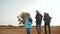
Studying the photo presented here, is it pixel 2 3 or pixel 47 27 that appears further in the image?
pixel 2 3

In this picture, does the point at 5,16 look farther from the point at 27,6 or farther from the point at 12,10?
the point at 27,6

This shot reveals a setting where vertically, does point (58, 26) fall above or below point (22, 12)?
below

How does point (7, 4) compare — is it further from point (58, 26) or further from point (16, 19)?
point (58, 26)

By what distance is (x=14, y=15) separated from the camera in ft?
48.5

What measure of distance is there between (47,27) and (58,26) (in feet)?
15.6

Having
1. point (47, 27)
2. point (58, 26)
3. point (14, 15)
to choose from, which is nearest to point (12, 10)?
point (14, 15)

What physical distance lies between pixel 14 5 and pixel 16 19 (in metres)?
1.00

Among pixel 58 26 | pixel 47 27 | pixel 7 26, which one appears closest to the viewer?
pixel 47 27

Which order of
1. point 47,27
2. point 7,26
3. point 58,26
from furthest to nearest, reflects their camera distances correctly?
1. point 7,26
2. point 58,26
3. point 47,27

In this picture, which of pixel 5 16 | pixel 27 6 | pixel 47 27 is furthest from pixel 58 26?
pixel 47 27

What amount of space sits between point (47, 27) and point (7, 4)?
5.75m

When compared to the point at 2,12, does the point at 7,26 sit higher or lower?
lower

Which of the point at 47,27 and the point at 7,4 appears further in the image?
the point at 7,4

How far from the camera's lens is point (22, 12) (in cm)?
1481
